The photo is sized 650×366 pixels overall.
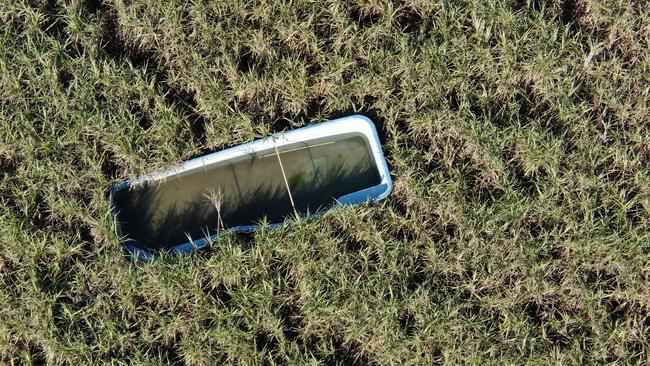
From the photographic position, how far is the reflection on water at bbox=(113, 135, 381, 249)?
10.3 ft

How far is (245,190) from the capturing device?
3160 mm

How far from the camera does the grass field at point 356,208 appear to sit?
2928 mm

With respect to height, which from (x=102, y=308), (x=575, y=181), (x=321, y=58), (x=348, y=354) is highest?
(x=321, y=58)

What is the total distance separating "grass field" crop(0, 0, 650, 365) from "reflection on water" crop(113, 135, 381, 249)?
5.2 inches

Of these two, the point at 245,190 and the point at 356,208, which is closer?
the point at 356,208

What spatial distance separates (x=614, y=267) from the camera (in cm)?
296

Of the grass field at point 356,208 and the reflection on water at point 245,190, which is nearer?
the grass field at point 356,208

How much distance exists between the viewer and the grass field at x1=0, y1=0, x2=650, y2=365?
2.93 m

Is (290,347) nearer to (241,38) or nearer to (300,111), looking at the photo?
(300,111)

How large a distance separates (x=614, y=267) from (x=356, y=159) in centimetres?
125

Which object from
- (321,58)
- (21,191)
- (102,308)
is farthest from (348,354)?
(21,191)

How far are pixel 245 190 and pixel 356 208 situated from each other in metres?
0.55

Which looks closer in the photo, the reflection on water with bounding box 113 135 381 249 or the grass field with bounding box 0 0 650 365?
the grass field with bounding box 0 0 650 365

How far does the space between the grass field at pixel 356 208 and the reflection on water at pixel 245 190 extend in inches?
5.2
